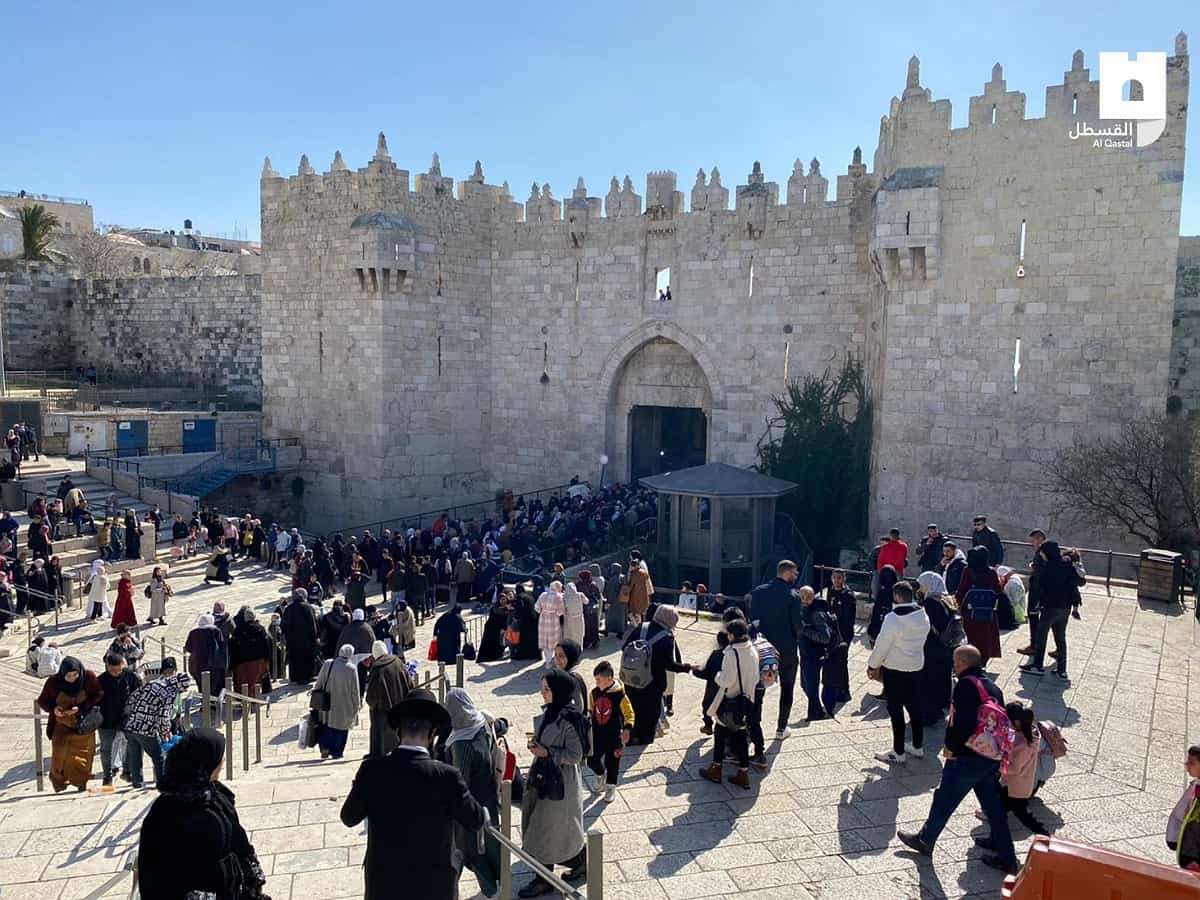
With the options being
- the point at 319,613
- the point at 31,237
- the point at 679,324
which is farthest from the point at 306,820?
the point at 31,237

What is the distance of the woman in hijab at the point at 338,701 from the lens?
738 centimetres

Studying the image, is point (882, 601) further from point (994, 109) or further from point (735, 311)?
point (735, 311)

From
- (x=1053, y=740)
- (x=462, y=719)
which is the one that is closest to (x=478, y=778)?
(x=462, y=719)

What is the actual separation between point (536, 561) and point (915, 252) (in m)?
8.11

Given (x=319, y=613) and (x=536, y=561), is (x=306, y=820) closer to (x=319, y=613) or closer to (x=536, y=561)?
(x=319, y=613)

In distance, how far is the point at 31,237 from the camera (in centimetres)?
3212

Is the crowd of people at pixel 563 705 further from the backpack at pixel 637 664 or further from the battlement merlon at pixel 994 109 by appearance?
the battlement merlon at pixel 994 109

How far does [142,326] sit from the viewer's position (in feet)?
98.9

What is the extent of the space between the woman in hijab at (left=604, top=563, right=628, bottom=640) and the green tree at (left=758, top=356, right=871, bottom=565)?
24.9 feet

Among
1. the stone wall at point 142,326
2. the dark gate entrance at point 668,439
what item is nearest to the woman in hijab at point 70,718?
the dark gate entrance at point 668,439

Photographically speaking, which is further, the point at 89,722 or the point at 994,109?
the point at 994,109

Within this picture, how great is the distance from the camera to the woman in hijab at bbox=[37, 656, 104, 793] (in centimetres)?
680

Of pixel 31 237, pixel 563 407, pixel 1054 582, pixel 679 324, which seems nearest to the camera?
pixel 1054 582

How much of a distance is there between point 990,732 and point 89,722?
635 centimetres
